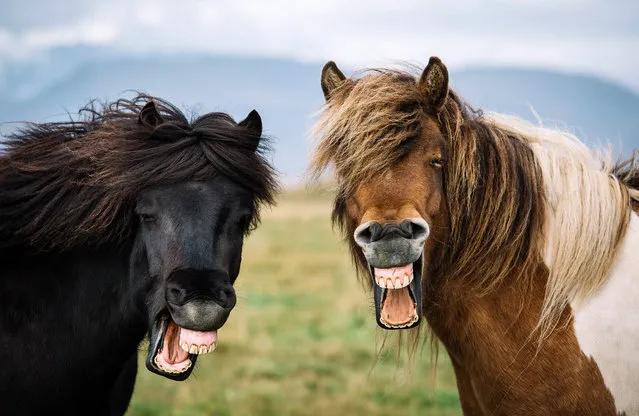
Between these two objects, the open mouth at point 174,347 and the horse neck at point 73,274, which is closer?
the open mouth at point 174,347

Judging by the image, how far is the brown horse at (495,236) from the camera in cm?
335

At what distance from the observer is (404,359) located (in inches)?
361

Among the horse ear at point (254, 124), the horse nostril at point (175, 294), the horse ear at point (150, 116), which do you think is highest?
the horse ear at point (150, 116)

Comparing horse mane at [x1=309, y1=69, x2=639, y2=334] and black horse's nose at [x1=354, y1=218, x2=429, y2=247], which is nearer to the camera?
black horse's nose at [x1=354, y1=218, x2=429, y2=247]

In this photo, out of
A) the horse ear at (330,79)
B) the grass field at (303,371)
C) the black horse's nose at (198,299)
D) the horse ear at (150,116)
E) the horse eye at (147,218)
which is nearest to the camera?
the black horse's nose at (198,299)

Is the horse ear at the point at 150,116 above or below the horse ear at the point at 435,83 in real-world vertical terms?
below

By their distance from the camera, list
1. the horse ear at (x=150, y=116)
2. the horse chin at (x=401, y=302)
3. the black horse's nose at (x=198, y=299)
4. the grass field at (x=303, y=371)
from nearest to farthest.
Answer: the black horse's nose at (x=198, y=299) < the horse chin at (x=401, y=302) < the horse ear at (x=150, y=116) < the grass field at (x=303, y=371)

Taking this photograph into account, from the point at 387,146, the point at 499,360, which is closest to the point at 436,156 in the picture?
the point at 387,146

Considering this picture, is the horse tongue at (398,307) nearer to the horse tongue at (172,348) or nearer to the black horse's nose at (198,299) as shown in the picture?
the black horse's nose at (198,299)

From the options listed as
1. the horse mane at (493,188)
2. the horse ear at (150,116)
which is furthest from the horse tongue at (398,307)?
the horse ear at (150,116)

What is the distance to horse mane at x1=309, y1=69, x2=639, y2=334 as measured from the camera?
345 cm

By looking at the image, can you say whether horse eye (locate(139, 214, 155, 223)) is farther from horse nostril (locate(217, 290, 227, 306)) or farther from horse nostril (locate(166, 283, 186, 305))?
horse nostril (locate(217, 290, 227, 306))

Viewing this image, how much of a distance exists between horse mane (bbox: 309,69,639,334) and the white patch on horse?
0.10m

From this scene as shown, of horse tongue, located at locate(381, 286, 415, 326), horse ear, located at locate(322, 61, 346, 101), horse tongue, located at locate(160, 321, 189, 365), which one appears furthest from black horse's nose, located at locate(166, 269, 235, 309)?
horse ear, located at locate(322, 61, 346, 101)
